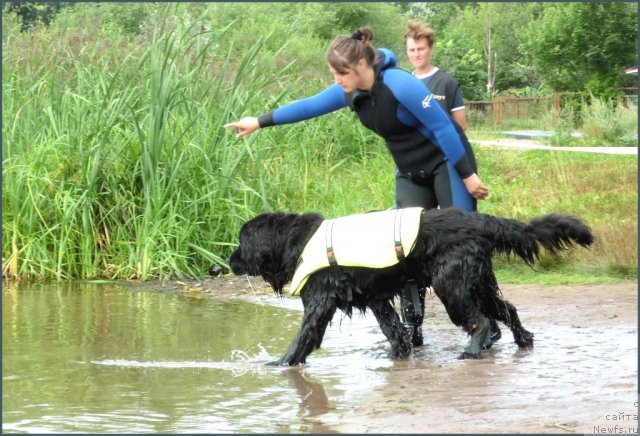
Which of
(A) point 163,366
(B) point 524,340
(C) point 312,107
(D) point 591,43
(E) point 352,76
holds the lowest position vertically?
(A) point 163,366

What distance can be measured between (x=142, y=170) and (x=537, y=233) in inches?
183

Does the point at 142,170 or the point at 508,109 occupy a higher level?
the point at 508,109

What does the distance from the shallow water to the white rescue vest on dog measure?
642mm

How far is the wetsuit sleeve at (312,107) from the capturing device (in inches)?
255

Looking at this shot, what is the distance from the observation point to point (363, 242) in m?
5.92

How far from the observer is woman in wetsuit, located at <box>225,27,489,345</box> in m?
6.05

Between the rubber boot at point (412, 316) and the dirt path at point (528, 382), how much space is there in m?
0.11

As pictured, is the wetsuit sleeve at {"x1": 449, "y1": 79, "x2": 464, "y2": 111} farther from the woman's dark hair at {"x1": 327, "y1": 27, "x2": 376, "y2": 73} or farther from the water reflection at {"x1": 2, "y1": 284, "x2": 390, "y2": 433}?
the water reflection at {"x1": 2, "y1": 284, "x2": 390, "y2": 433}

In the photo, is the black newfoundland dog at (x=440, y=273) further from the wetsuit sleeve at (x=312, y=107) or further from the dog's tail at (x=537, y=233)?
the wetsuit sleeve at (x=312, y=107)

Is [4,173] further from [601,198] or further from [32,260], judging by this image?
[601,198]

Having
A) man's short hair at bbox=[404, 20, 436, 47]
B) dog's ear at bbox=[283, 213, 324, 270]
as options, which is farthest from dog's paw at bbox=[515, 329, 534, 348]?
man's short hair at bbox=[404, 20, 436, 47]

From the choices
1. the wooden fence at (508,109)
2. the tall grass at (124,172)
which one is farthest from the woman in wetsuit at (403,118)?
the wooden fence at (508,109)

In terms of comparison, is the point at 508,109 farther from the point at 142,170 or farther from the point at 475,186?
the point at 475,186

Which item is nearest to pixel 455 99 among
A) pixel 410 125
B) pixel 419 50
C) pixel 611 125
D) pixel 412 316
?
pixel 419 50
